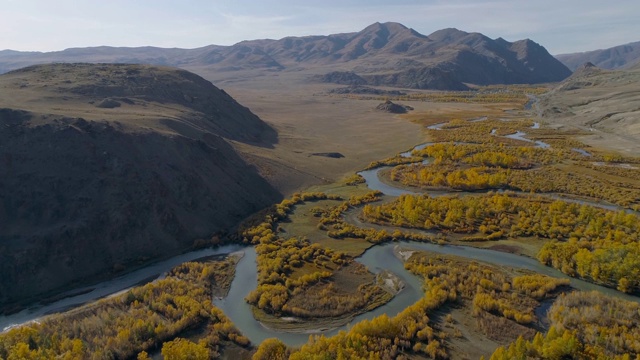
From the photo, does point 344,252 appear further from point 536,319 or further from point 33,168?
point 33,168

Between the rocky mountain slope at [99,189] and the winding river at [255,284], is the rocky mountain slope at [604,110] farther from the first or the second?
the rocky mountain slope at [99,189]

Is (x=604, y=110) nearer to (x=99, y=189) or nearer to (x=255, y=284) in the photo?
(x=255, y=284)

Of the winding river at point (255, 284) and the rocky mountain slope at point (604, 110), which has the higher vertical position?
the rocky mountain slope at point (604, 110)

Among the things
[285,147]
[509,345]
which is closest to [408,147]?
[285,147]

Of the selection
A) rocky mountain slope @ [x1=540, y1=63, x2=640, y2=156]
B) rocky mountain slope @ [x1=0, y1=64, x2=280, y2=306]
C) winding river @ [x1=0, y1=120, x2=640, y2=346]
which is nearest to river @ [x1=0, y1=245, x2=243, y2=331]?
winding river @ [x1=0, y1=120, x2=640, y2=346]

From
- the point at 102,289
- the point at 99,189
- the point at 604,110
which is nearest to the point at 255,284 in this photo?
the point at 102,289

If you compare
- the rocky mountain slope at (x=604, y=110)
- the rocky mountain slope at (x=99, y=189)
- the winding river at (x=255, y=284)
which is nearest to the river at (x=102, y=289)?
the winding river at (x=255, y=284)
